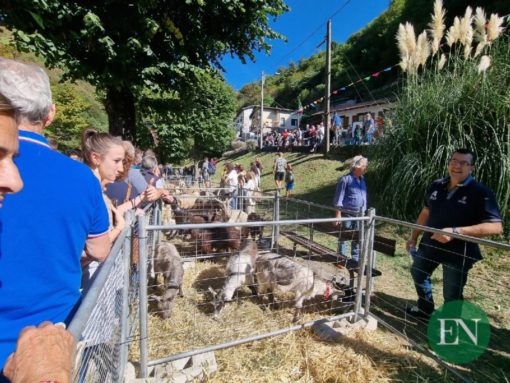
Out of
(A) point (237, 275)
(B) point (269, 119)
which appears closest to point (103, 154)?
(A) point (237, 275)

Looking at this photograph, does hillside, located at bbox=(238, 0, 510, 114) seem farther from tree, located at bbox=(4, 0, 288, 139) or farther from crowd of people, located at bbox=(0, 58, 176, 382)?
crowd of people, located at bbox=(0, 58, 176, 382)

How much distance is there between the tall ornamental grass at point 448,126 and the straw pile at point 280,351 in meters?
3.40

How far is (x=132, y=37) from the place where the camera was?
16.2 ft

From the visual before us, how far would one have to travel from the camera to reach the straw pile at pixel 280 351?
8.47 ft

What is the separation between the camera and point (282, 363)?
2727mm

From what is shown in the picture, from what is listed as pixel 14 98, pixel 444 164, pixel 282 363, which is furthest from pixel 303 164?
pixel 14 98

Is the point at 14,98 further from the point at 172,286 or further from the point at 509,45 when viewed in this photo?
the point at 509,45

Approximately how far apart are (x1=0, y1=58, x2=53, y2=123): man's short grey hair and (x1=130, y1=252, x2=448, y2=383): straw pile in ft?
6.98

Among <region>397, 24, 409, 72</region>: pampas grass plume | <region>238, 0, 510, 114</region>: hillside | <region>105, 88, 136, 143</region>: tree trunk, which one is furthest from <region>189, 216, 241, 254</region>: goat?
<region>238, 0, 510, 114</region>: hillside

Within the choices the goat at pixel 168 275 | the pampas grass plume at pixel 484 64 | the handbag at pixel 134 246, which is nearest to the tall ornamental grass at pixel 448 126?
the pampas grass plume at pixel 484 64

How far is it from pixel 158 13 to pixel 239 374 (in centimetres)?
592

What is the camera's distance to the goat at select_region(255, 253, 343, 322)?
11.5 ft

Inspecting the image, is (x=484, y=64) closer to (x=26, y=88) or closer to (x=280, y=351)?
(x=280, y=351)

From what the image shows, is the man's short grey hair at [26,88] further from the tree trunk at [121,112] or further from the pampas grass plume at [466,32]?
the pampas grass plume at [466,32]
